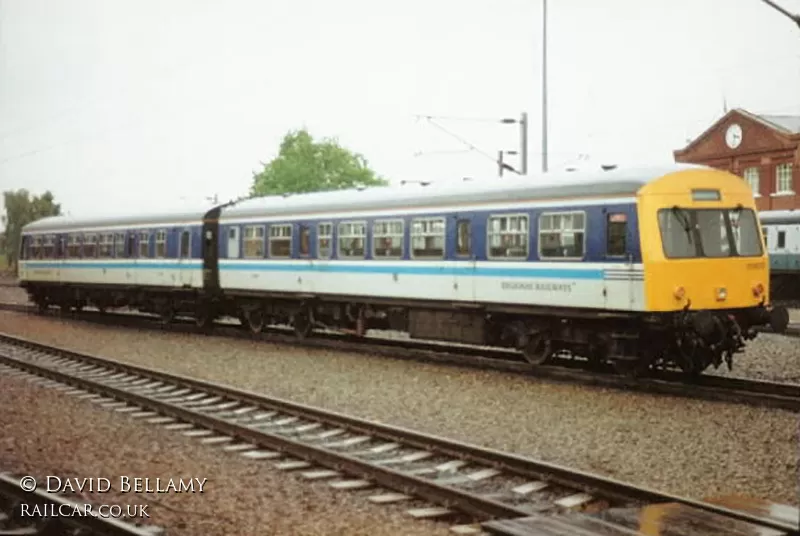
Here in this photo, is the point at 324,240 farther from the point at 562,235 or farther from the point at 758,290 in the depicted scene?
the point at 758,290

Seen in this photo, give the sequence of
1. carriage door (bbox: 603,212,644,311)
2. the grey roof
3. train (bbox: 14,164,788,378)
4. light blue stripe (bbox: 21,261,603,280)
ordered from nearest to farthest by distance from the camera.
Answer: carriage door (bbox: 603,212,644,311), train (bbox: 14,164,788,378), light blue stripe (bbox: 21,261,603,280), the grey roof

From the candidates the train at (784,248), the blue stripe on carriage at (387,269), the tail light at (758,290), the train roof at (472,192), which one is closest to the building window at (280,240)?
the blue stripe on carriage at (387,269)

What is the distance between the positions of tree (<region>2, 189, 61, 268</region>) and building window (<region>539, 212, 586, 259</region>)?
5442 cm

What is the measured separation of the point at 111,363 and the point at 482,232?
6.90 m

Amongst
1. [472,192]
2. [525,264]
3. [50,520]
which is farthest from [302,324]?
[50,520]

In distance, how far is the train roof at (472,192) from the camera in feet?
48.9

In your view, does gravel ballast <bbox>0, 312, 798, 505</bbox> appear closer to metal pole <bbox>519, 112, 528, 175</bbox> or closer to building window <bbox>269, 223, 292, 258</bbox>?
building window <bbox>269, 223, 292, 258</bbox>

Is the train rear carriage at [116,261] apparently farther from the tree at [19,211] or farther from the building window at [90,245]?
the tree at [19,211]

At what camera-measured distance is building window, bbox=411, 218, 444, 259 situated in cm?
1819

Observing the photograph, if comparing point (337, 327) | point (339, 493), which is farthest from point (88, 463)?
point (337, 327)

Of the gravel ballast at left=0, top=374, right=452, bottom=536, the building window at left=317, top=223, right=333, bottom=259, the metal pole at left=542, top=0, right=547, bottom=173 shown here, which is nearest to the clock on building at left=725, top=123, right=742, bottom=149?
the metal pole at left=542, top=0, right=547, bottom=173

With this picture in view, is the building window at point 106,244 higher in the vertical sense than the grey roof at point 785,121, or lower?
lower

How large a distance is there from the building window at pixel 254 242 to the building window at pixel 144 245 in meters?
5.36

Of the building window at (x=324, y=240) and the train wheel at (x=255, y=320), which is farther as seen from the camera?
the train wheel at (x=255, y=320)
